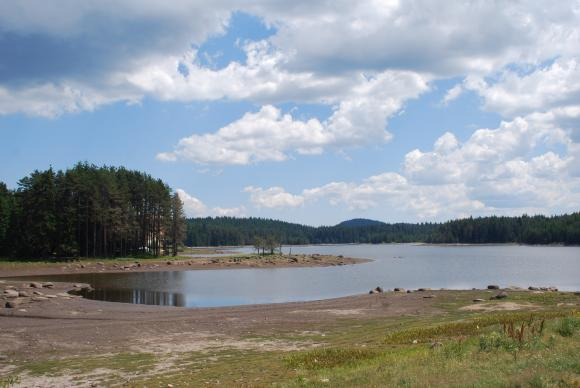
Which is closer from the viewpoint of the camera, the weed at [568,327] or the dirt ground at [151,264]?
the weed at [568,327]

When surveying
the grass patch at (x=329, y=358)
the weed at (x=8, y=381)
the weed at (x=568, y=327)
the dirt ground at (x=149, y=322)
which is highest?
the weed at (x=568, y=327)

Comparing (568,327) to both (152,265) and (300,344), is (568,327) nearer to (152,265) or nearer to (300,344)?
(300,344)

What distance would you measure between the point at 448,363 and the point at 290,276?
61.9m

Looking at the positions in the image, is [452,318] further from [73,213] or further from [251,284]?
[73,213]

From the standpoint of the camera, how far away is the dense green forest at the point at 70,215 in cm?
8919

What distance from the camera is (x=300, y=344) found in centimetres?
2423

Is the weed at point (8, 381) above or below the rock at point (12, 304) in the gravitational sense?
below

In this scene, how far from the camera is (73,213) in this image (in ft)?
302

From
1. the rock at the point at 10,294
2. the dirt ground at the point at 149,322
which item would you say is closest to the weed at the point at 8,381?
the dirt ground at the point at 149,322

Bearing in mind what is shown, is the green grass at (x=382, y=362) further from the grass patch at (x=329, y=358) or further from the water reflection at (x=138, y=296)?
the water reflection at (x=138, y=296)

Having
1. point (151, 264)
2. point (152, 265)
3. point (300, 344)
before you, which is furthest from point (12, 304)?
point (151, 264)

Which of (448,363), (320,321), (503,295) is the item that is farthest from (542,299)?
(448,363)

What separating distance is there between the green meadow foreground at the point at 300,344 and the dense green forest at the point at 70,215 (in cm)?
5250

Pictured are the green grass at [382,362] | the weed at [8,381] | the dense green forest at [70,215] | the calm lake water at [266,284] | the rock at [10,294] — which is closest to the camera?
the green grass at [382,362]
